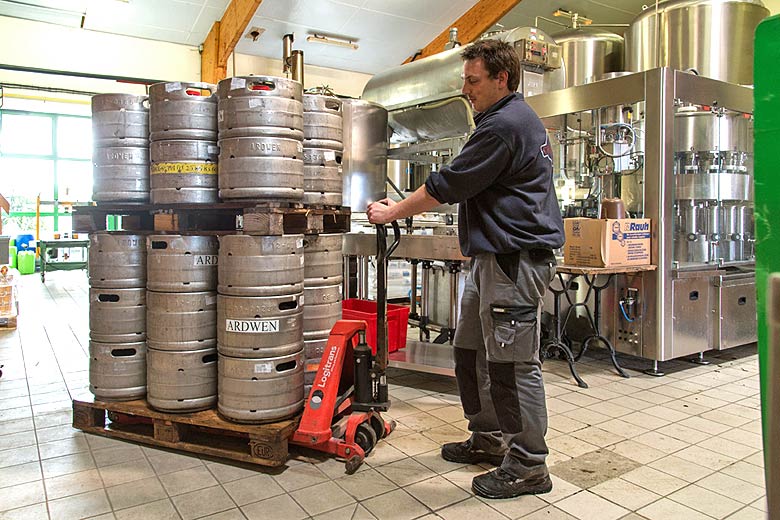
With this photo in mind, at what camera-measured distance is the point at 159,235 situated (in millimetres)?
3037

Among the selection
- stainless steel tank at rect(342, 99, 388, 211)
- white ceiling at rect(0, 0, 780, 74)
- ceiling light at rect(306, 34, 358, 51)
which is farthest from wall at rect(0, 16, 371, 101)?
stainless steel tank at rect(342, 99, 388, 211)

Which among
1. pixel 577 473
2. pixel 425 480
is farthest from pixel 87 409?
pixel 577 473

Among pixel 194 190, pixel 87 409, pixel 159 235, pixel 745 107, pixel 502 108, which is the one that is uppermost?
pixel 745 107

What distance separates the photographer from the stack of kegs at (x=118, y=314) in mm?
3176

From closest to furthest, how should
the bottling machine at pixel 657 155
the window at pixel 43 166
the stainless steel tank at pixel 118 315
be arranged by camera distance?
the stainless steel tank at pixel 118 315
the bottling machine at pixel 657 155
the window at pixel 43 166

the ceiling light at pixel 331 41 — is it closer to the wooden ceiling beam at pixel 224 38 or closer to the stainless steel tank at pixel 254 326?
the wooden ceiling beam at pixel 224 38

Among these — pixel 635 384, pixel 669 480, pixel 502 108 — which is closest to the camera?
pixel 502 108

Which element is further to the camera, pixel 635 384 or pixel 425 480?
pixel 635 384

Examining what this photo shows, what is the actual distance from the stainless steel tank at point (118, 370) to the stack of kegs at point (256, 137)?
1009mm

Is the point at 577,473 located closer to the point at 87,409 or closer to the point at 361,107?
the point at 87,409

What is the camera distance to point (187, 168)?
307 cm

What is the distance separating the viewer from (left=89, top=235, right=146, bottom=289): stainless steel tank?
3176 mm

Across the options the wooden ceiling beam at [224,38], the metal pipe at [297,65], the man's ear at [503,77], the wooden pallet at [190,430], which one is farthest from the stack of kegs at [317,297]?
the metal pipe at [297,65]

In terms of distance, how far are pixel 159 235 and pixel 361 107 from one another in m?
3.04
